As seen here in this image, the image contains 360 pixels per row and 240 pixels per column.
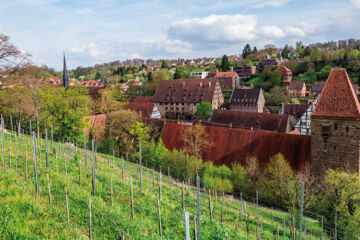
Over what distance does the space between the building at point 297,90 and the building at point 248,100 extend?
70.0ft

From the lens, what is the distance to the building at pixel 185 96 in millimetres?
68688

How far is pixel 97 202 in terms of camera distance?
9641 millimetres

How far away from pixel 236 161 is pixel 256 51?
14420 centimetres

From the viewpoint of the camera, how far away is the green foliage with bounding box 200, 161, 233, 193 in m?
21.5

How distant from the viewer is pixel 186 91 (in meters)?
70.4

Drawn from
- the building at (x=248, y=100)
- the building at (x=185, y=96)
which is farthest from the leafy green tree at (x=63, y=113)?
the building at (x=248, y=100)

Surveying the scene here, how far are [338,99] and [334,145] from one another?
381cm

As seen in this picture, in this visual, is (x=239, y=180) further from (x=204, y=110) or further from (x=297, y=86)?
(x=297, y=86)

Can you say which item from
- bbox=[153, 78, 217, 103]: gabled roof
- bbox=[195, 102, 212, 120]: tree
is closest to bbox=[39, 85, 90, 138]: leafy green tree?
bbox=[195, 102, 212, 120]: tree

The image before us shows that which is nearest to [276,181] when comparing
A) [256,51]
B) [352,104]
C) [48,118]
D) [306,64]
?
[352,104]

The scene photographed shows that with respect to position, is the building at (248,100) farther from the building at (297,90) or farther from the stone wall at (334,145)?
the stone wall at (334,145)

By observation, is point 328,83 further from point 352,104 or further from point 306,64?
point 306,64

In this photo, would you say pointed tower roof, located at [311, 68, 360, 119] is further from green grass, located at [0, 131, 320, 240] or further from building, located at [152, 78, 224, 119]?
building, located at [152, 78, 224, 119]

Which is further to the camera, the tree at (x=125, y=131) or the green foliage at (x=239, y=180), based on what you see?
the tree at (x=125, y=131)
